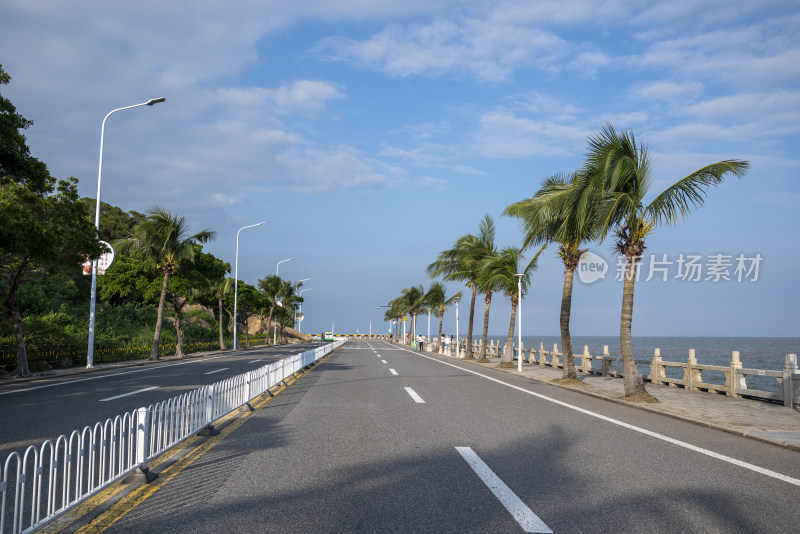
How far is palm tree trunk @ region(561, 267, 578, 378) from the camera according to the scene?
20.4 m

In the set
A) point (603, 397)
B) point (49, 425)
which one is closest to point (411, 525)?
point (49, 425)

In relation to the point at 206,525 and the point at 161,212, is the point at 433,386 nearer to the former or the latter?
the point at 206,525

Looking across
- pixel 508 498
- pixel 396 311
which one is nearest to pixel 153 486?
pixel 508 498

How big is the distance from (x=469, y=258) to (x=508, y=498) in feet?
111

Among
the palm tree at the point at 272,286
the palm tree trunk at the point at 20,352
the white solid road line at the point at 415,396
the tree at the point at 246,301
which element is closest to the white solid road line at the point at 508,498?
the white solid road line at the point at 415,396

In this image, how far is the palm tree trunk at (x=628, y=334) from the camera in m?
14.6

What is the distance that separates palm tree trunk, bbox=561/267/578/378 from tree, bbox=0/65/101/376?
17.6 m

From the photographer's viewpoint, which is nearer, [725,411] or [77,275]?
[725,411]

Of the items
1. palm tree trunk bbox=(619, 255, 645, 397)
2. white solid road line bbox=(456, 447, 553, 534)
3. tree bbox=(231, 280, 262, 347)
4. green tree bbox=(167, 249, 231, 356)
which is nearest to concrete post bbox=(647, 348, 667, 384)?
palm tree trunk bbox=(619, 255, 645, 397)

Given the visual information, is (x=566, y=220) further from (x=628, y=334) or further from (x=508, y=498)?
(x=508, y=498)

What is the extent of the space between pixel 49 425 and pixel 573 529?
8743mm

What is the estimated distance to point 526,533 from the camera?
4352 mm

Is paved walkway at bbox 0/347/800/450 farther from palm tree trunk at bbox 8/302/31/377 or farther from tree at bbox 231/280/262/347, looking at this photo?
tree at bbox 231/280/262/347

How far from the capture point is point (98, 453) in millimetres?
7734
